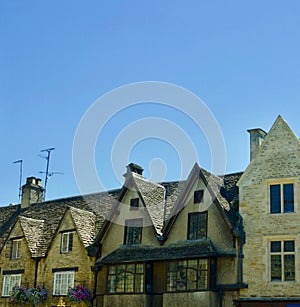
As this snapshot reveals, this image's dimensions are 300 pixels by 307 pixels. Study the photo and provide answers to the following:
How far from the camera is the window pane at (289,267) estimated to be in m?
30.0

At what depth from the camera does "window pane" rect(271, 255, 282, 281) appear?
3034 centimetres

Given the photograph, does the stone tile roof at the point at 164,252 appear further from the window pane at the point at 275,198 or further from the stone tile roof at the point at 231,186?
the window pane at the point at 275,198

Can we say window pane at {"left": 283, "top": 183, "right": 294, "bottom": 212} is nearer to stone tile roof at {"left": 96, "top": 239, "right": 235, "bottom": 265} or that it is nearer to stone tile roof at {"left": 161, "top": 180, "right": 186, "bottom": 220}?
stone tile roof at {"left": 96, "top": 239, "right": 235, "bottom": 265}

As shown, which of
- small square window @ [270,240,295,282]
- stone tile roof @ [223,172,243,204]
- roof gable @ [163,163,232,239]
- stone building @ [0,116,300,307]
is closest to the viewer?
small square window @ [270,240,295,282]

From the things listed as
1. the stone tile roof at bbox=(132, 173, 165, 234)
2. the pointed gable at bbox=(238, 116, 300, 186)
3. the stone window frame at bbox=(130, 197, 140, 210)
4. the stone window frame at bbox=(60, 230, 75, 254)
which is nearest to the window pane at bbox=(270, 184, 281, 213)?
the pointed gable at bbox=(238, 116, 300, 186)

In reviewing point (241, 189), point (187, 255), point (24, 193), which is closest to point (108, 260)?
point (187, 255)

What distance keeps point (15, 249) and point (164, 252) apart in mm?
11456

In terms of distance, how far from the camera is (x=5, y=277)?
4019cm

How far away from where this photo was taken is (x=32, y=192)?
46.1 metres

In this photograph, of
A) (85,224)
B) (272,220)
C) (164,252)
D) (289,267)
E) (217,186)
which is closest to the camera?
(289,267)

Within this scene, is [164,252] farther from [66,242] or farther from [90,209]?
[90,209]

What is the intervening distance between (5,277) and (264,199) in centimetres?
1758

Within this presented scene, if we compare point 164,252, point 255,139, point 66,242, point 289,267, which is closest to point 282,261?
point 289,267

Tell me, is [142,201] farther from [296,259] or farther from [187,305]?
[296,259]
